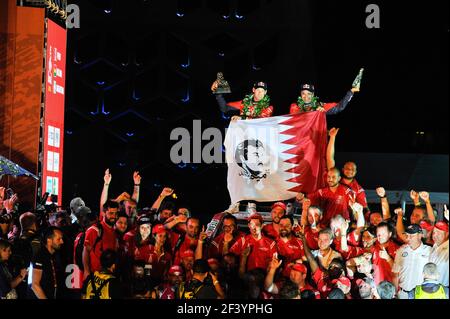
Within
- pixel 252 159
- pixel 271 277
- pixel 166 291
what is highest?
pixel 252 159

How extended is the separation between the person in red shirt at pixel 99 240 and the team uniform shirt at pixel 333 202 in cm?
237

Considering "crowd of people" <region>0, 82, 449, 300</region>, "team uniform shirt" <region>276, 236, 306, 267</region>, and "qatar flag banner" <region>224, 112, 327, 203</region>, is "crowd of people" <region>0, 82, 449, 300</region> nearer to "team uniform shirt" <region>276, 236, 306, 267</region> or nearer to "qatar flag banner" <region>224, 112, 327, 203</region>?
"team uniform shirt" <region>276, 236, 306, 267</region>

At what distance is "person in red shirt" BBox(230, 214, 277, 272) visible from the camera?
8.04m

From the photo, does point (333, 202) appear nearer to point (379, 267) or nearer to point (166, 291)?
point (379, 267)

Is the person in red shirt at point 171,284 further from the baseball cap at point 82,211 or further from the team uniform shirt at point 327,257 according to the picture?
Answer: the baseball cap at point 82,211

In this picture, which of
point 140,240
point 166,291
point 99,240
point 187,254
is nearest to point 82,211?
point 99,240

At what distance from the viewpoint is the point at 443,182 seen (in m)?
15.3

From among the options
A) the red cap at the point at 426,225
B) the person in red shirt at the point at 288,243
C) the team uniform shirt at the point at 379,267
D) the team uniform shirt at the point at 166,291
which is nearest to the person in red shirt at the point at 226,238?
the person in red shirt at the point at 288,243

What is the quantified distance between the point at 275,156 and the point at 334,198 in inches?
59.2

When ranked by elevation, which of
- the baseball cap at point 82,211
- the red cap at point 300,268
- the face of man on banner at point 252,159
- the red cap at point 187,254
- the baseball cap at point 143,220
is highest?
the face of man on banner at point 252,159

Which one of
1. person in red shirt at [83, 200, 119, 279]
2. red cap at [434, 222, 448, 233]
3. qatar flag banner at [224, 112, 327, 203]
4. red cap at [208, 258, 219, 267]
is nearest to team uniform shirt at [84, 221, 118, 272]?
person in red shirt at [83, 200, 119, 279]

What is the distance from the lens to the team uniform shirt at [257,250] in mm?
8031

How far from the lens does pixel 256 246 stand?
813cm
